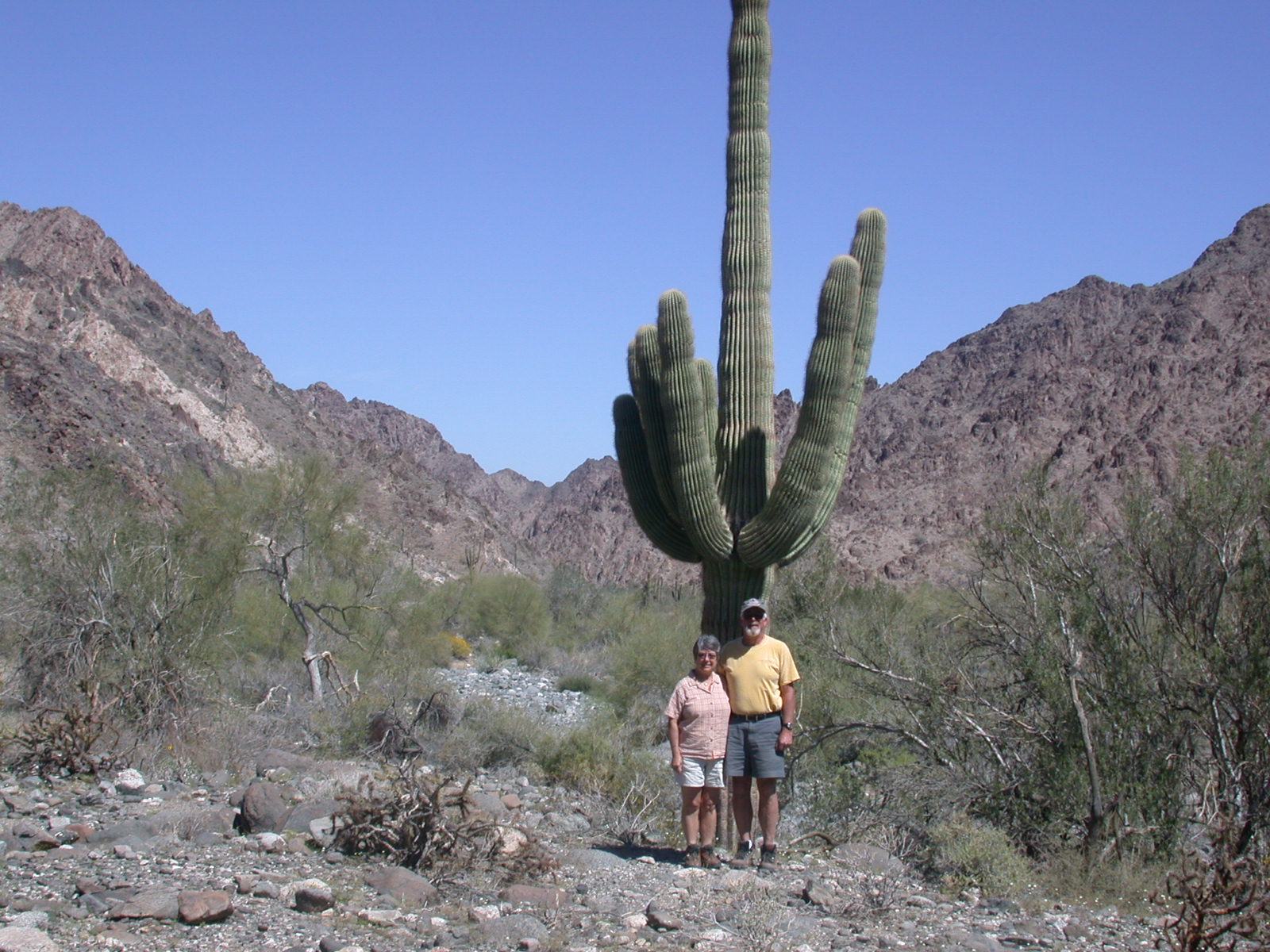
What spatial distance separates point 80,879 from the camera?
17.3 feet

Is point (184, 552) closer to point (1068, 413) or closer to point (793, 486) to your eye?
point (793, 486)

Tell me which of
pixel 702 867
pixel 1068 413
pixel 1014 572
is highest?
pixel 1068 413

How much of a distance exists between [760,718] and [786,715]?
16 centimetres

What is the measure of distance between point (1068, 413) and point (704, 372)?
40.0 metres

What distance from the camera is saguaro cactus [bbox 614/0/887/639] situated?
763cm

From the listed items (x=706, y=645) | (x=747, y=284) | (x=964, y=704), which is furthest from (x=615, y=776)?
(x=747, y=284)

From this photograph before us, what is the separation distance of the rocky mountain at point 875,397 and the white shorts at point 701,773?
26.3 metres

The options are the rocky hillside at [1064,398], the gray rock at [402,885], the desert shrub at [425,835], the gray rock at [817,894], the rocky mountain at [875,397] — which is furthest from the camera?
the rocky hillside at [1064,398]

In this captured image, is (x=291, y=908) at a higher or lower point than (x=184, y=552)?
lower

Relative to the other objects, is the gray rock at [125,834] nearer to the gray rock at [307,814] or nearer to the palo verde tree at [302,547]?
the gray rock at [307,814]

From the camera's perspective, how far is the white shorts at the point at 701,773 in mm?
6371

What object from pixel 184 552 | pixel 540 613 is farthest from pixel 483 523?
pixel 184 552

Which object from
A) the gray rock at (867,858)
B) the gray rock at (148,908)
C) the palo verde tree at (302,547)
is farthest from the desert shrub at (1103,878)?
the palo verde tree at (302,547)

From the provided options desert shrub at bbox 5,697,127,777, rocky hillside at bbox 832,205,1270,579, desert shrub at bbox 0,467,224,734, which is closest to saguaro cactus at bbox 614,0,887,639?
desert shrub at bbox 5,697,127,777
